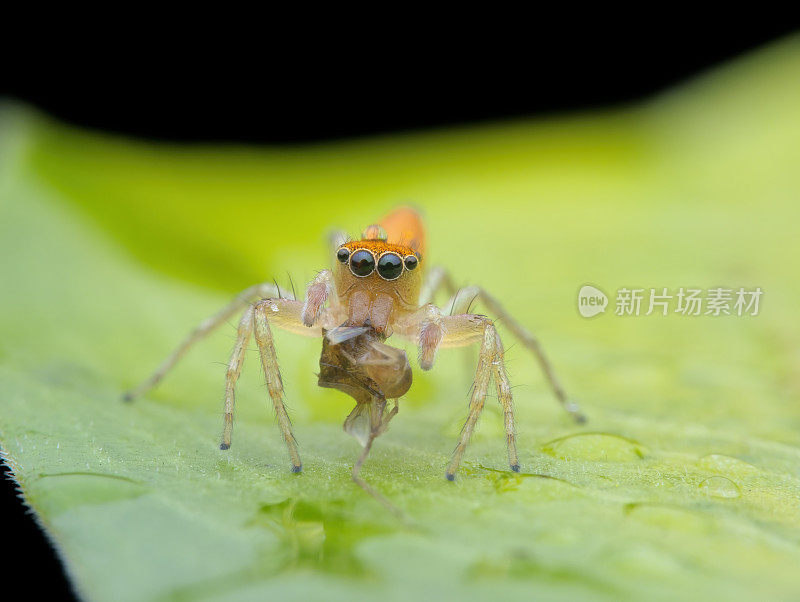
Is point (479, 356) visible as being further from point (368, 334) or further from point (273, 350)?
point (273, 350)

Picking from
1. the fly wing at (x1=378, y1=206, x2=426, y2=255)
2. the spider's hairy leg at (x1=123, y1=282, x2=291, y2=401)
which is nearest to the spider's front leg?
the fly wing at (x1=378, y1=206, x2=426, y2=255)

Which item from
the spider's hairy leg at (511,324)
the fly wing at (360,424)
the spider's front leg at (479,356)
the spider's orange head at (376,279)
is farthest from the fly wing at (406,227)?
the fly wing at (360,424)

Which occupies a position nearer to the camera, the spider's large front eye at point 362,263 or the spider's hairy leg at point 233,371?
the spider's hairy leg at point 233,371

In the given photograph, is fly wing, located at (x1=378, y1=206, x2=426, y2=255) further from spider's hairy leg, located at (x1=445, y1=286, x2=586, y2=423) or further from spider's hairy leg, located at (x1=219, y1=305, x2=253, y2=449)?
spider's hairy leg, located at (x1=219, y1=305, x2=253, y2=449)

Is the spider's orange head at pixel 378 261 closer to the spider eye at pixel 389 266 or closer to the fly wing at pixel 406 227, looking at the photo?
the spider eye at pixel 389 266

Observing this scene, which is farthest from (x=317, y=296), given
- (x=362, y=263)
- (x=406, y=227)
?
(x=406, y=227)

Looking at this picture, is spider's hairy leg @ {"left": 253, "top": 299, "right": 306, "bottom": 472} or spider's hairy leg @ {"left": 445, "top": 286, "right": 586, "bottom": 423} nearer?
spider's hairy leg @ {"left": 253, "top": 299, "right": 306, "bottom": 472}

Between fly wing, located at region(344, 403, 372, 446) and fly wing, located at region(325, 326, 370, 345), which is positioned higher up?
fly wing, located at region(325, 326, 370, 345)

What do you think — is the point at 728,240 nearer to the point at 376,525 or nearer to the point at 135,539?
the point at 376,525
